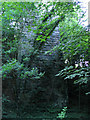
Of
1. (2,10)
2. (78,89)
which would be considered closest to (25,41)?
(2,10)

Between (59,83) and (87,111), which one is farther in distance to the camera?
(59,83)

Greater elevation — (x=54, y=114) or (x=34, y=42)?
(x=34, y=42)

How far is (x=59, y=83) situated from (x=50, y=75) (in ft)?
0.91

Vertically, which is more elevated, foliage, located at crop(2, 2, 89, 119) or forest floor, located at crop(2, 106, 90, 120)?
foliage, located at crop(2, 2, 89, 119)

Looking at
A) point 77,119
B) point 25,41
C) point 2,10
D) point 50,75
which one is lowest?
point 77,119

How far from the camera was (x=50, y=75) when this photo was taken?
311cm

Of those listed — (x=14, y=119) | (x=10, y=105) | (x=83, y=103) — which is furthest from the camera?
(x=83, y=103)

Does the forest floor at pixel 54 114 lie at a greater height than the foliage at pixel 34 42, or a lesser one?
lesser

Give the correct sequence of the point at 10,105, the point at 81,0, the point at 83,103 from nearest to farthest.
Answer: the point at 81,0 < the point at 10,105 < the point at 83,103

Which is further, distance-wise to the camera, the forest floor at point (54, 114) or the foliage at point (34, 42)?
the forest floor at point (54, 114)

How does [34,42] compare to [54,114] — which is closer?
[34,42]

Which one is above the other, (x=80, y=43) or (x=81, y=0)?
(x=81, y=0)

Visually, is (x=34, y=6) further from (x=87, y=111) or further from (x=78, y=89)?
(x=87, y=111)

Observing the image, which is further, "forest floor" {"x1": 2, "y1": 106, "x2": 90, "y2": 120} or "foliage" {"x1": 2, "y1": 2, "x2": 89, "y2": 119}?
"forest floor" {"x1": 2, "y1": 106, "x2": 90, "y2": 120}
